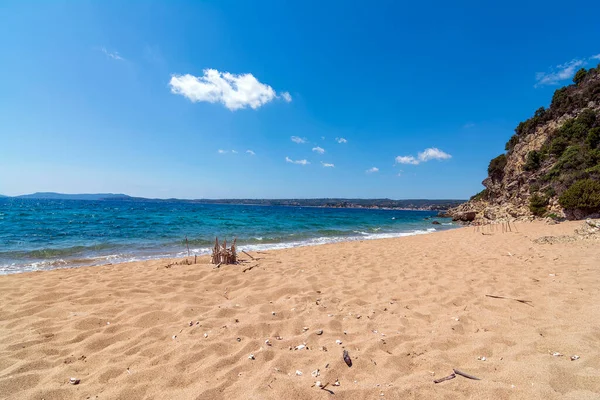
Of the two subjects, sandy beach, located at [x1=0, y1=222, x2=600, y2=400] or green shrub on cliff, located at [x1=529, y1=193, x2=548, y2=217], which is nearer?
sandy beach, located at [x1=0, y1=222, x2=600, y2=400]

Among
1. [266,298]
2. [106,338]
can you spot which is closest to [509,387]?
[266,298]

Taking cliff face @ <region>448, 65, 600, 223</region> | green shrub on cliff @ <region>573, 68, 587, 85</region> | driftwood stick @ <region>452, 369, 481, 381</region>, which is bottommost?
driftwood stick @ <region>452, 369, 481, 381</region>

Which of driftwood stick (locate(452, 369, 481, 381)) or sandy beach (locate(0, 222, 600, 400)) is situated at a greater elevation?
driftwood stick (locate(452, 369, 481, 381))

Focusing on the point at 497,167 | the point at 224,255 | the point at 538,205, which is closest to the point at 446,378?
the point at 224,255

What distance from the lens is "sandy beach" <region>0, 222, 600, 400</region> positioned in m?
2.59

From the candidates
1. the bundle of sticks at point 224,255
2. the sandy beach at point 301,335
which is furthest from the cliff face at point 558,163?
the bundle of sticks at point 224,255

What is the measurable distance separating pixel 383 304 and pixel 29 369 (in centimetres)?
489

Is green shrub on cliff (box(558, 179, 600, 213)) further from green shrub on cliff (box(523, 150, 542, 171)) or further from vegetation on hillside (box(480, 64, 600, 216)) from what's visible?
green shrub on cliff (box(523, 150, 542, 171))

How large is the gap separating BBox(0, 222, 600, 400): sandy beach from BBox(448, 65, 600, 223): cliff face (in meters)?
15.7

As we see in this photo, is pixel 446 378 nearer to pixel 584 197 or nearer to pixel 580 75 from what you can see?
pixel 584 197

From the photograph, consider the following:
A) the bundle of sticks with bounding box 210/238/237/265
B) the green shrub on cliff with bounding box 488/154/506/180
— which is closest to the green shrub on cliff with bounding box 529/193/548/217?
the green shrub on cliff with bounding box 488/154/506/180

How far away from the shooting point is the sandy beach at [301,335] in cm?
259

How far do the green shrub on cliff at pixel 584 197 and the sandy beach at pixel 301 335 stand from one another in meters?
13.8

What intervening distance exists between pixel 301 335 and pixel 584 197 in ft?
70.3
